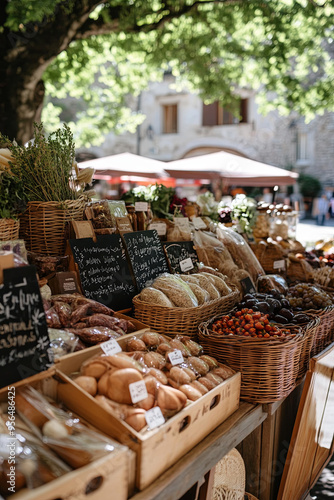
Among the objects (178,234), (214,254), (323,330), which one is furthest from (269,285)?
(178,234)

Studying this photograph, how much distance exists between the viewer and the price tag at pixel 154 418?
1201mm

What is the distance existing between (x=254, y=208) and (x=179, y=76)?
5.81 meters

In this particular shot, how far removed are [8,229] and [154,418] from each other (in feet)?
3.66

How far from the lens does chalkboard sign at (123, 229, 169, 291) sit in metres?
2.28

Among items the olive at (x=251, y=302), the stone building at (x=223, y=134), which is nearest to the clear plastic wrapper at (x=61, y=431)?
the olive at (x=251, y=302)

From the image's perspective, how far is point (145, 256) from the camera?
7.77ft

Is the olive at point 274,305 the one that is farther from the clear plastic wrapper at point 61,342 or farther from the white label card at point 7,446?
the white label card at point 7,446

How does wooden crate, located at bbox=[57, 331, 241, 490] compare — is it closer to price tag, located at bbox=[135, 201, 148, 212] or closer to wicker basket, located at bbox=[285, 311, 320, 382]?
wicker basket, located at bbox=[285, 311, 320, 382]

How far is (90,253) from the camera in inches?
83.1

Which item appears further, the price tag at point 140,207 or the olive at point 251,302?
the price tag at point 140,207

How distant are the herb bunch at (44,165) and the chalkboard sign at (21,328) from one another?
931 mm

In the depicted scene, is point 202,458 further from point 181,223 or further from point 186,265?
point 181,223

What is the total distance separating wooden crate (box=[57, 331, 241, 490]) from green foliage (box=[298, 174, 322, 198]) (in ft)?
52.3

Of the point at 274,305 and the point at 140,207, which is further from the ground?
the point at 140,207
